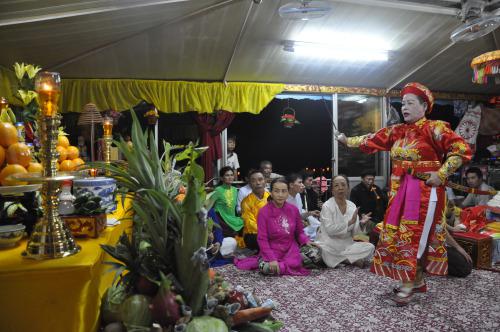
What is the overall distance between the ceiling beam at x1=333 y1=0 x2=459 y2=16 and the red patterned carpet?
124 inches

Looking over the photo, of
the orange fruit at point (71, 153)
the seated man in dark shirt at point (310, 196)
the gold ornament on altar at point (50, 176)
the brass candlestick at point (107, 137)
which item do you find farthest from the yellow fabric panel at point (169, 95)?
the gold ornament on altar at point (50, 176)

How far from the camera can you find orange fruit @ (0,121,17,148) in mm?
1445

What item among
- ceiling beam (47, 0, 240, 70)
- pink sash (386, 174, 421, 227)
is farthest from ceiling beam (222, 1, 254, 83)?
pink sash (386, 174, 421, 227)

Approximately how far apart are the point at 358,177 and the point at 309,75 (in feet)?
8.08

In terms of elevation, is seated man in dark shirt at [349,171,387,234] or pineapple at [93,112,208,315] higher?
pineapple at [93,112,208,315]

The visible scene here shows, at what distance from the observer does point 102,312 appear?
1.34m

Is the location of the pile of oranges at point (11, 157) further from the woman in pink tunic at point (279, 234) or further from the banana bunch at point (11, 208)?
the woman in pink tunic at point (279, 234)

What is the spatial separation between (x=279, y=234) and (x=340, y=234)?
73 cm

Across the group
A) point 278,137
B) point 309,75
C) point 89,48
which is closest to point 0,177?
point 89,48

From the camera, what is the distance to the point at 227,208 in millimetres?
4812

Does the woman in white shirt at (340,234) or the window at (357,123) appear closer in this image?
the woman in white shirt at (340,234)

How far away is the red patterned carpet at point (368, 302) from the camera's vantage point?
2.48 m

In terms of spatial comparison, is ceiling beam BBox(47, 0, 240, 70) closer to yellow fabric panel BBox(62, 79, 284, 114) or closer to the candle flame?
yellow fabric panel BBox(62, 79, 284, 114)

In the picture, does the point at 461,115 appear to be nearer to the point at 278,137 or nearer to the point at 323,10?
the point at 278,137
